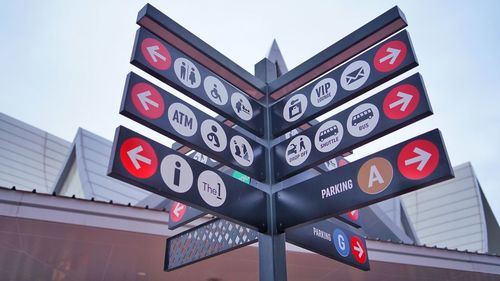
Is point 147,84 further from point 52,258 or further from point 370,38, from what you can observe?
point 52,258

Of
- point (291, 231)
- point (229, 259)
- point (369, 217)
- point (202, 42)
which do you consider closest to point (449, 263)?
point (229, 259)

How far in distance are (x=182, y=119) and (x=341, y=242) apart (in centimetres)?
201

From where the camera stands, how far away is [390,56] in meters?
3.87

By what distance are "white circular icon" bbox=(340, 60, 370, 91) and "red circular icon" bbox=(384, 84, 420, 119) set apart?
0.30 meters

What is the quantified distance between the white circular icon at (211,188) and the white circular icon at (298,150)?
0.71m

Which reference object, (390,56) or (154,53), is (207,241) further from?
(390,56)

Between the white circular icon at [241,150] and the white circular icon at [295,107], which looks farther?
the white circular icon at [295,107]

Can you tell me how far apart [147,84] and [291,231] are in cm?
168

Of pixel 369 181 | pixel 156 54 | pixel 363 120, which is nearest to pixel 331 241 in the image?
pixel 369 181

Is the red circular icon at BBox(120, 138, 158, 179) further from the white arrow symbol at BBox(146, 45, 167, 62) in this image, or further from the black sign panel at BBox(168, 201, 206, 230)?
the black sign panel at BBox(168, 201, 206, 230)

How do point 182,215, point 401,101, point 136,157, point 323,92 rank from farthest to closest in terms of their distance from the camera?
1. point 182,215
2. point 323,92
3. point 401,101
4. point 136,157

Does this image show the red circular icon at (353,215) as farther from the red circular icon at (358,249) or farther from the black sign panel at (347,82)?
the black sign panel at (347,82)

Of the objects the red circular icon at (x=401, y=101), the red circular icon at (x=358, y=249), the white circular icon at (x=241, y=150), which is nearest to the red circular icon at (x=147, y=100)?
the white circular icon at (x=241, y=150)

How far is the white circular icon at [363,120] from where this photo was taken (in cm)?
371
